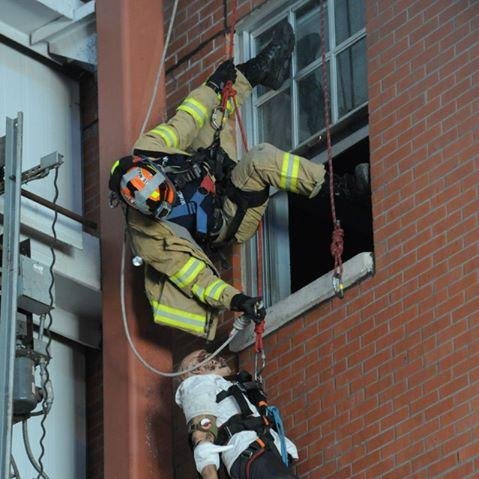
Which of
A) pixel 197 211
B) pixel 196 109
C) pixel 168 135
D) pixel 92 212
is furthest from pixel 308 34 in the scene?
pixel 92 212

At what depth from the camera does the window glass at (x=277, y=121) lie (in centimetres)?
1375

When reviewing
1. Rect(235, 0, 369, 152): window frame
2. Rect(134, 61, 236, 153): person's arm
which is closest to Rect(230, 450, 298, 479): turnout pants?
Rect(134, 61, 236, 153): person's arm

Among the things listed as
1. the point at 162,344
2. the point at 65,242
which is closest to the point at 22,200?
the point at 65,242

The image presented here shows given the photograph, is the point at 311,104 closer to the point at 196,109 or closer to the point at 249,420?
the point at 196,109

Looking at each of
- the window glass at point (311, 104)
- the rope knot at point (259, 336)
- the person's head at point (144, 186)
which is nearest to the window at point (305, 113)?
the window glass at point (311, 104)

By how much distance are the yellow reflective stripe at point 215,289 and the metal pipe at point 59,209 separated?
4.56 feet

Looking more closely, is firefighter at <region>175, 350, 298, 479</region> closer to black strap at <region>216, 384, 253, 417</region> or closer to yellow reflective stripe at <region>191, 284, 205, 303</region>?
black strap at <region>216, 384, 253, 417</region>

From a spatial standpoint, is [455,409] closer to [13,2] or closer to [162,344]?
[162,344]

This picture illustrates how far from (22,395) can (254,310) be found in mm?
1496

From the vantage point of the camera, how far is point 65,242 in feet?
45.0

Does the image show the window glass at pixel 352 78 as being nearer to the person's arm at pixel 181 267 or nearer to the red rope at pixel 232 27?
the red rope at pixel 232 27

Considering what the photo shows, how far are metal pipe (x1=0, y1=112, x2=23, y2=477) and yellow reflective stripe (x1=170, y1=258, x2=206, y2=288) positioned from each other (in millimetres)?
1119

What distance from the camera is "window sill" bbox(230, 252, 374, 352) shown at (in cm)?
1241

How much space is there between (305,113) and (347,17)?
69 centimetres
